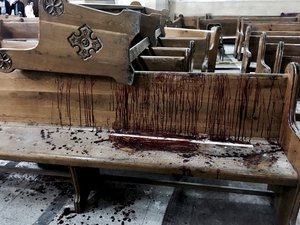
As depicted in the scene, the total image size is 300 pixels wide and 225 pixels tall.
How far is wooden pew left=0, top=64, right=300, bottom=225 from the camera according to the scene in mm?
1560

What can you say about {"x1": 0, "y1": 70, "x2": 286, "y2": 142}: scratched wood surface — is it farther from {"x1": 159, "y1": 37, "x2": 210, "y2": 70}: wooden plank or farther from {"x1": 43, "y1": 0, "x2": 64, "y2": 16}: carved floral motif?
{"x1": 159, "y1": 37, "x2": 210, "y2": 70}: wooden plank

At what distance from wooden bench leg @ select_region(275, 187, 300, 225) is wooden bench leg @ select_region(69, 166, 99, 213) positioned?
1.19m

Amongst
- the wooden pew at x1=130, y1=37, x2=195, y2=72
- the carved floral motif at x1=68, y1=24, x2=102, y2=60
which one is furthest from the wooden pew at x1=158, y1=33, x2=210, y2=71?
the carved floral motif at x1=68, y1=24, x2=102, y2=60

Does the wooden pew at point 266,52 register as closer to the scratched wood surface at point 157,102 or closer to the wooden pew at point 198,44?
the wooden pew at point 198,44

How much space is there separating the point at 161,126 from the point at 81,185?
64 centimetres

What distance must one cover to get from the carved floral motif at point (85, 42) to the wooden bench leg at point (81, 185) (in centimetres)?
70

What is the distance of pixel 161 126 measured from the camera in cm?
185

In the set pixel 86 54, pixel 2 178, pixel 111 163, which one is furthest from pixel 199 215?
pixel 2 178

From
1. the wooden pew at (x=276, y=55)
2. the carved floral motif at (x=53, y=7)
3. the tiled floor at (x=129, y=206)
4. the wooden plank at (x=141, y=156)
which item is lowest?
the tiled floor at (x=129, y=206)

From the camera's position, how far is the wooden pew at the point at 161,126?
156 cm

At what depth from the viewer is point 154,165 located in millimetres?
1560

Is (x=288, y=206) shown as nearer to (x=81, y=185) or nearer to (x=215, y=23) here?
(x=81, y=185)

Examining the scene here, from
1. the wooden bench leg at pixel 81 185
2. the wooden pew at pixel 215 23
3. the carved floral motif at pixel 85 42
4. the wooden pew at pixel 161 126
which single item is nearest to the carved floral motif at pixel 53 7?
the carved floral motif at pixel 85 42

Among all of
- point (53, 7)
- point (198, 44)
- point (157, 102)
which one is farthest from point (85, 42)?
point (198, 44)
